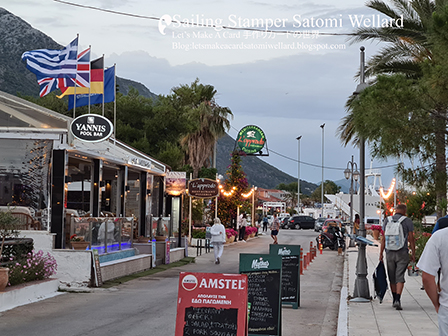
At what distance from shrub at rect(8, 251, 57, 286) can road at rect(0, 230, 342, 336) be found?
75cm

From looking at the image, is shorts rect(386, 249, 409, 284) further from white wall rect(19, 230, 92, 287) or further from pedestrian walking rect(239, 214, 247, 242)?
pedestrian walking rect(239, 214, 247, 242)

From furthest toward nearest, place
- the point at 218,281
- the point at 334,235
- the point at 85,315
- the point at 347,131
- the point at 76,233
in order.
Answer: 1. the point at 334,235
2. the point at 347,131
3. the point at 76,233
4. the point at 85,315
5. the point at 218,281

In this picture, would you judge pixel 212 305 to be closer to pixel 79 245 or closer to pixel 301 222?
pixel 79 245

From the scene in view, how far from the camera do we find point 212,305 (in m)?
6.68

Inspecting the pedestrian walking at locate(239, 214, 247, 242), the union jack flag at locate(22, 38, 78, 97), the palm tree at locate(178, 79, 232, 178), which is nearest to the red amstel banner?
the union jack flag at locate(22, 38, 78, 97)

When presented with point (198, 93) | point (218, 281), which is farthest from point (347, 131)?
point (198, 93)

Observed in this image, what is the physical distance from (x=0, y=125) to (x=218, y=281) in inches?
463

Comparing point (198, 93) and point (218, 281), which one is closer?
point (218, 281)

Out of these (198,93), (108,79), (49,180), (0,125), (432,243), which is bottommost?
(432,243)

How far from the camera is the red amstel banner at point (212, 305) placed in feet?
21.7

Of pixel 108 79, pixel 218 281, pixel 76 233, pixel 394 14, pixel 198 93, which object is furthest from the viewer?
pixel 198 93

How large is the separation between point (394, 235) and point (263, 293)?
3.54 meters

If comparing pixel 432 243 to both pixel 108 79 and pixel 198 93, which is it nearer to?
pixel 108 79

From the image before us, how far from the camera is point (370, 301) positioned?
40.3 ft
